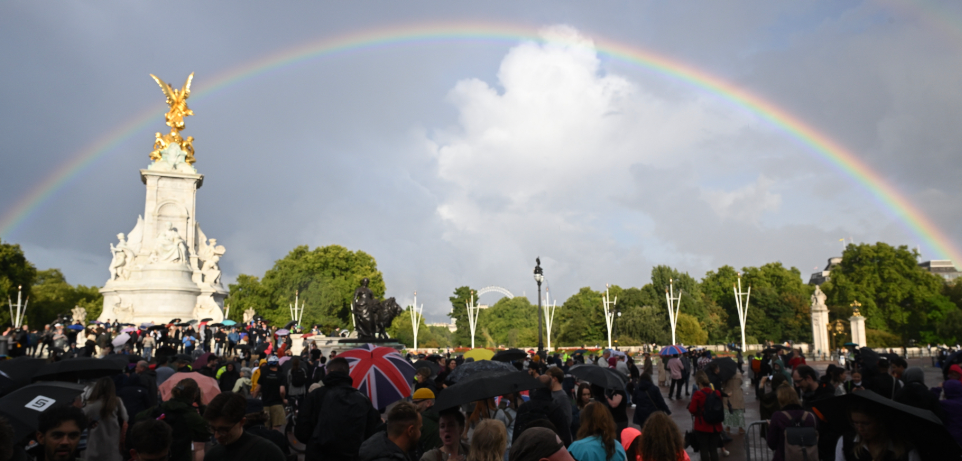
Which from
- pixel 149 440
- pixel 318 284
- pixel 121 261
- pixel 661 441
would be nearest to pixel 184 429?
pixel 149 440

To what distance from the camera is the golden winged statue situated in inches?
2141

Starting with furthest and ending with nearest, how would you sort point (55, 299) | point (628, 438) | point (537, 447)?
point (55, 299) < point (628, 438) < point (537, 447)

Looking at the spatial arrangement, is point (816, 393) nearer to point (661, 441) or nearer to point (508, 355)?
point (661, 441)

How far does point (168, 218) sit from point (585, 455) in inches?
2044

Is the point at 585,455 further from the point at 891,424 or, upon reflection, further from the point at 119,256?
the point at 119,256

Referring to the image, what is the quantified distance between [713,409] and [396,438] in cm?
Result: 628

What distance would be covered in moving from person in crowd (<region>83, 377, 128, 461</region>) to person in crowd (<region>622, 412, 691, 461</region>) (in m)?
4.96

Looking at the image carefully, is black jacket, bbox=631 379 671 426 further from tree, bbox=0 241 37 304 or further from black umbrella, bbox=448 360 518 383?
tree, bbox=0 241 37 304

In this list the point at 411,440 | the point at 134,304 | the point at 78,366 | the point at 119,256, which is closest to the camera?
the point at 411,440

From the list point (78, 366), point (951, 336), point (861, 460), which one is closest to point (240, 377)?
point (78, 366)

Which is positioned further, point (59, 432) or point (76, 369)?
point (76, 369)

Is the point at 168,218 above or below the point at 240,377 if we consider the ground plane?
above

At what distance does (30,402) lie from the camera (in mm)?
5617

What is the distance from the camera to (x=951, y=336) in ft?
196
